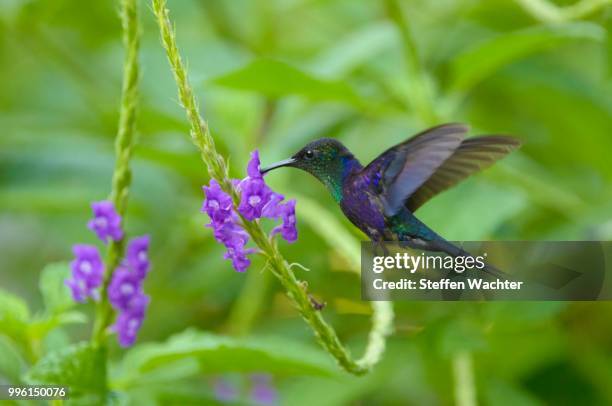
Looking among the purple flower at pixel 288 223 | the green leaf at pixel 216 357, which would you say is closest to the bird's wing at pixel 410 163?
the purple flower at pixel 288 223

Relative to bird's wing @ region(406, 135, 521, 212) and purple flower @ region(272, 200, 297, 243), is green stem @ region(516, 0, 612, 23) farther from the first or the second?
purple flower @ region(272, 200, 297, 243)

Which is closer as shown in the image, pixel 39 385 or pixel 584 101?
pixel 39 385

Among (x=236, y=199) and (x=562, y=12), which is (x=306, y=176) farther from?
(x=236, y=199)

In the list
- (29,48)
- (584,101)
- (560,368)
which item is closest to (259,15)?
(29,48)

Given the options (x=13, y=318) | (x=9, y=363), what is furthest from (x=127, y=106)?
(x=9, y=363)

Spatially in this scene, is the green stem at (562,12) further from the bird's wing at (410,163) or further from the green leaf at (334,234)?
the bird's wing at (410,163)

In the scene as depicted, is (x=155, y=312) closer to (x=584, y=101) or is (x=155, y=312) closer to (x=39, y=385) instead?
(x=39, y=385)
